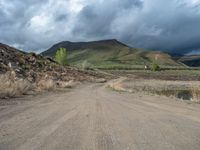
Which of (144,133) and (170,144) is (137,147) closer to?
(170,144)

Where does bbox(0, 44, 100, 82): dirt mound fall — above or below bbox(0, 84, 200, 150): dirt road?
above

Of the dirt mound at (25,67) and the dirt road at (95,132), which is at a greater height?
the dirt mound at (25,67)

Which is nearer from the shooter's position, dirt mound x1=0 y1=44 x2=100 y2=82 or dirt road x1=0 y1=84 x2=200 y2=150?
dirt road x1=0 y1=84 x2=200 y2=150

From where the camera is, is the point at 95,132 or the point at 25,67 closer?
the point at 95,132

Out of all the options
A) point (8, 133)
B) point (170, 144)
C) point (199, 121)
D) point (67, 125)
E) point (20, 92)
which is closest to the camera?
point (170, 144)

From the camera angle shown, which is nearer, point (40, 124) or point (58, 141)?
point (58, 141)

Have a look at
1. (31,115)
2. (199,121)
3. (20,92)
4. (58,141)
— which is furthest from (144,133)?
(20,92)

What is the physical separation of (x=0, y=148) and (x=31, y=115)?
4.96 m

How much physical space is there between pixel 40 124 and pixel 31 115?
6.77ft

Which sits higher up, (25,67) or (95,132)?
(25,67)

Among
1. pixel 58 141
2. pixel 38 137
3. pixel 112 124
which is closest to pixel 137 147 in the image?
pixel 58 141

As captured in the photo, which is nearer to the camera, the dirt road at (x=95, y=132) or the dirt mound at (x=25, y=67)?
the dirt road at (x=95, y=132)

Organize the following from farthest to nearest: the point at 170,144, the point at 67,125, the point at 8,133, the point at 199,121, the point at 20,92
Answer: the point at 20,92
the point at 199,121
the point at 67,125
the point at 8,133
the point at 170,144

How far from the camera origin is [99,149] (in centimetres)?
710
